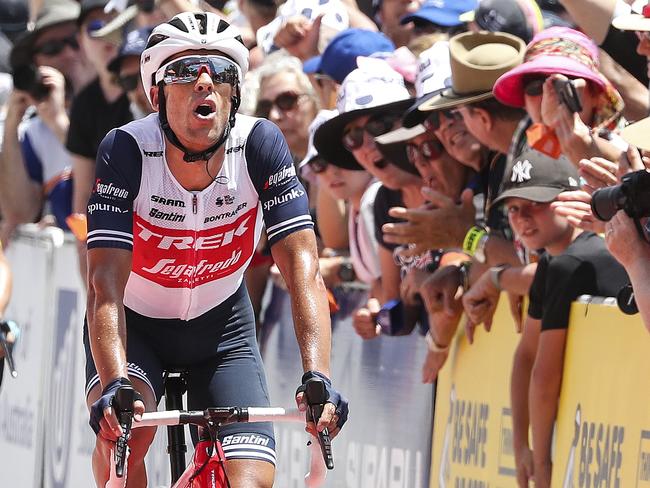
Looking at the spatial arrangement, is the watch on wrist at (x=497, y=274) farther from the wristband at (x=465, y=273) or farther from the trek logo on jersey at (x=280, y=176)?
the trek logo on jersey at (x=280, y=176)

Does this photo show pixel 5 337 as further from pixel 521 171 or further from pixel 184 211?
pixel 521 171

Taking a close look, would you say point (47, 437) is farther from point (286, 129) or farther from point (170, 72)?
point (170, 72)

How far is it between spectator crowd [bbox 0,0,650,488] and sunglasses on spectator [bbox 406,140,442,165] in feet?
0.04

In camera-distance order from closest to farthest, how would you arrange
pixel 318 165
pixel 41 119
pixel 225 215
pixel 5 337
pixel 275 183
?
pixel 275 183
pixel 225 215
pixel 5 337
pixel 318 165
pixel 41 119

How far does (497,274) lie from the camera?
674 centimetres

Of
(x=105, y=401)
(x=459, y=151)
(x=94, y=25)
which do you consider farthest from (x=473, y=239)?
(x=94, y=25)

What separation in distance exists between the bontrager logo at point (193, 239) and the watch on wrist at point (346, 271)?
288 cm

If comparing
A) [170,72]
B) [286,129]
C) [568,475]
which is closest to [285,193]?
[170,72]

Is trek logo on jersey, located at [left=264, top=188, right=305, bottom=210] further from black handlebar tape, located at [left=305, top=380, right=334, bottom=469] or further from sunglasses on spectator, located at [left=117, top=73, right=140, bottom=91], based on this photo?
sunglasses on spectator, located at [left=117, top=73, right=140, bottom=91]

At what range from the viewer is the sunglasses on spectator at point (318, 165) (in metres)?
8.34

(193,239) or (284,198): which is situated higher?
(284,198)

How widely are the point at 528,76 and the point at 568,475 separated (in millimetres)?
1704

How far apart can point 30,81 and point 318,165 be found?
168 inches

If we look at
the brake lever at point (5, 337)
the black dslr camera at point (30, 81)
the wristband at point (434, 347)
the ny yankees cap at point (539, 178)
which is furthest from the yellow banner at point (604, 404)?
the black dslr camera at point (30, 81)
